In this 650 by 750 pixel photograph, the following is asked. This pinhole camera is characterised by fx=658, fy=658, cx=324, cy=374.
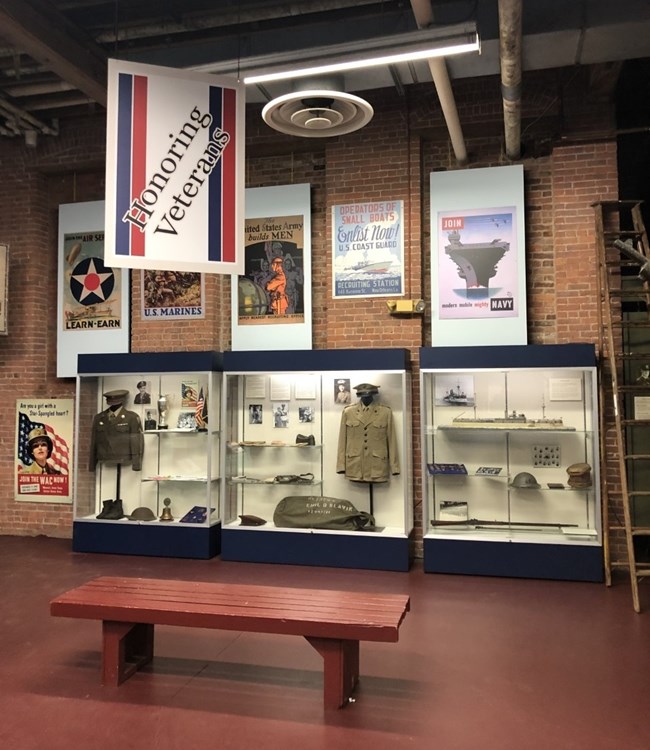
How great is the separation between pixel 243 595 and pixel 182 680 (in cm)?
63

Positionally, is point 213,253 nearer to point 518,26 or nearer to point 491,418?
point 518,26

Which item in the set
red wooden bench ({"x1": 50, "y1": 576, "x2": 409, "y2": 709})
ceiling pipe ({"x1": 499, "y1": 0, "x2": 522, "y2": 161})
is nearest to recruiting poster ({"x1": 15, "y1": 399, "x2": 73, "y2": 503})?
red wooden bench ({"x1": 50, "y1": 576, "x2": 409, "y2": 709})

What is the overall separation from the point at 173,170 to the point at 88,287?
4.56 metres

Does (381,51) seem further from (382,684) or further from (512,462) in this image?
(382,684)

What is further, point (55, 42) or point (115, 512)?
point (115, 512)

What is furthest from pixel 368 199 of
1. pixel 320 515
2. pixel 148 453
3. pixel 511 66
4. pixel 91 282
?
pixel 148 453

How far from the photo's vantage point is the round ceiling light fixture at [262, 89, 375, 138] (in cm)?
490

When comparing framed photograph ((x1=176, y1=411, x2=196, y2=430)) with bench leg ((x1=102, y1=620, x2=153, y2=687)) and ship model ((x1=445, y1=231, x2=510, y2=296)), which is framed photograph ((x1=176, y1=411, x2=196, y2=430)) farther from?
bench leg ((x1=102, y1=620, x2=153, y2=687))

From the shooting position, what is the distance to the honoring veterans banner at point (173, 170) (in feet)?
14.3

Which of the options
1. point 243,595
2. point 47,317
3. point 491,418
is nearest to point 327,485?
point 491,418

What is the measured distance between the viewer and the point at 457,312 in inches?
282

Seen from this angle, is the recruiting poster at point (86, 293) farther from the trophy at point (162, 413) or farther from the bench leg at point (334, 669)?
the bench leg at point (334, 669)

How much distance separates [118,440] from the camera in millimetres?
7871

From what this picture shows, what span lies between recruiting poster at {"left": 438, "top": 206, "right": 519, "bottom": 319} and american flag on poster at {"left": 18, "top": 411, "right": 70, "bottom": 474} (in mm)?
5121
